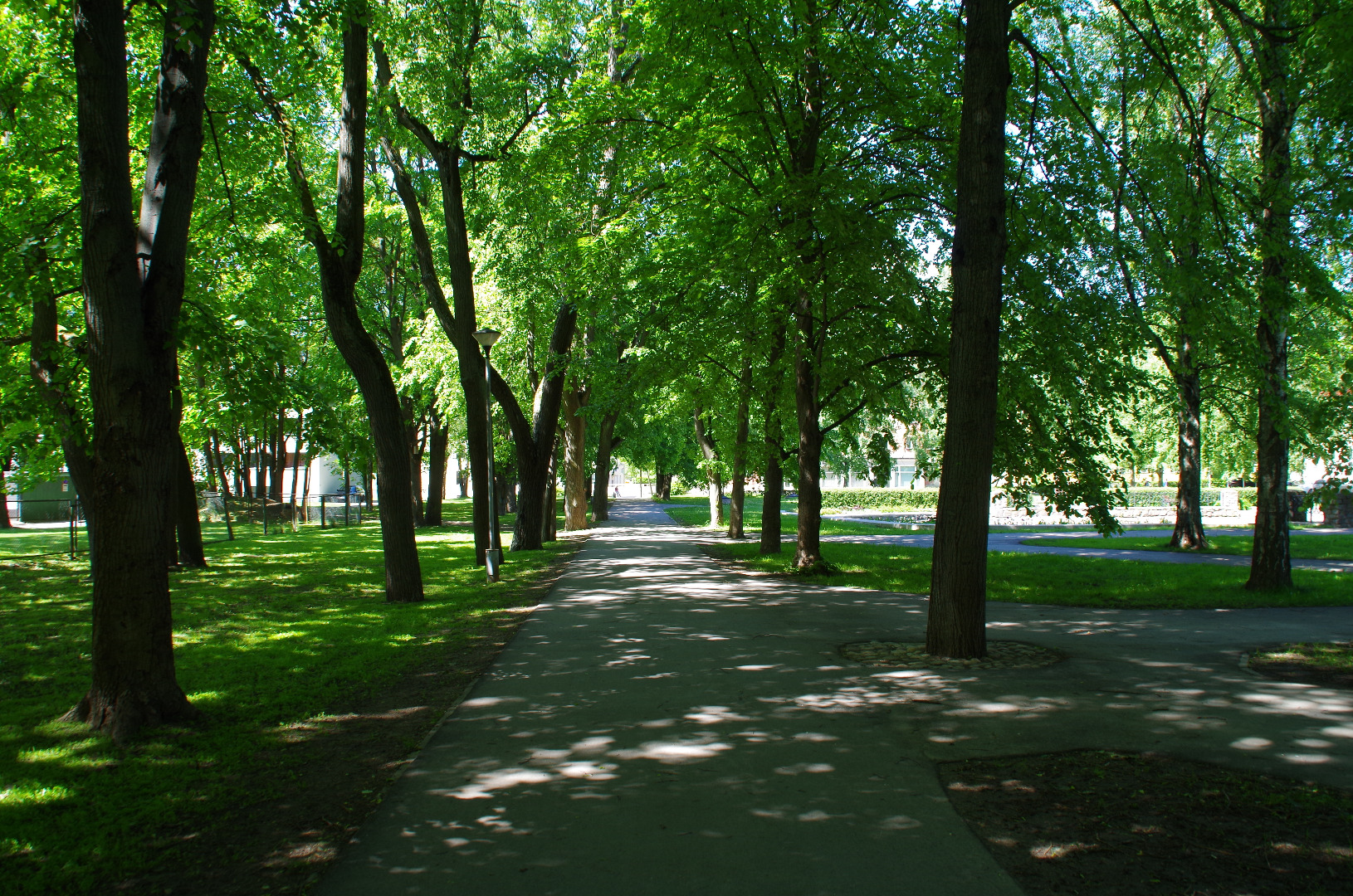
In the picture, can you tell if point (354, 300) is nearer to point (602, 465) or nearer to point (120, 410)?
point (120, 410)

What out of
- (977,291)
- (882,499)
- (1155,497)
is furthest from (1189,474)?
(882,499)

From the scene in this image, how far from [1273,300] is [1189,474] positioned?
13.4m

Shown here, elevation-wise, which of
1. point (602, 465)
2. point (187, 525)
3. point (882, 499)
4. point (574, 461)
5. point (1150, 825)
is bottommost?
point (882, 499)

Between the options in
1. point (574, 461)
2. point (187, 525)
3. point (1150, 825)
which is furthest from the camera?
point (574, 461)

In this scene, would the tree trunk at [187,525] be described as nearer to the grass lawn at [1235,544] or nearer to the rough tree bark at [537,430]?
the rough tree bark at [537,430]

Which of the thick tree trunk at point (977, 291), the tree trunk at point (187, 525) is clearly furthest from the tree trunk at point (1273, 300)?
the tree trunk at point (187, 525)

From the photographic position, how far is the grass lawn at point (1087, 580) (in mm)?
11648

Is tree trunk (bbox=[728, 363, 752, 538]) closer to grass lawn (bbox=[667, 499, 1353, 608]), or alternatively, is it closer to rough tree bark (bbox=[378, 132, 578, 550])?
grass lawn (bbox=[667, 499, 1353, 608])

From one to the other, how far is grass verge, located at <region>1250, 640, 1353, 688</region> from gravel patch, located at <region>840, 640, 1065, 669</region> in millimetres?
1665

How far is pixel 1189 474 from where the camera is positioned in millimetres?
20750

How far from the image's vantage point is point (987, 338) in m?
7.52

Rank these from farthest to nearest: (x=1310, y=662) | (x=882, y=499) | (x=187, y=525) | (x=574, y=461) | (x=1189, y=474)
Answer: (x=882, y=499) < (x=574, y=461) < (x=1189, y=474) < (x=187, y=525) < (x=1310, y=662)

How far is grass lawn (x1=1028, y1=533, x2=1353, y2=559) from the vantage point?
18.8 metres

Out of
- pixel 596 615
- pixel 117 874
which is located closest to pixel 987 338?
pixel 596 615
